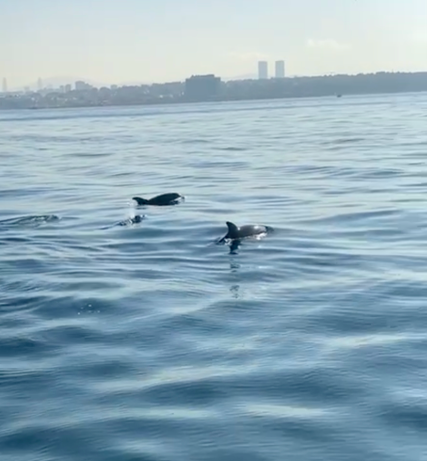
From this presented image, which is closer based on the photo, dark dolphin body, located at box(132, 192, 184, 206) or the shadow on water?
the shadow on water

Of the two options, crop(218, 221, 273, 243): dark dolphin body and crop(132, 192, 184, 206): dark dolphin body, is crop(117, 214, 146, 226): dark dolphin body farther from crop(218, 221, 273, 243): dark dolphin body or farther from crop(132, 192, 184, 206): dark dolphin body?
A: crop(218, 221, 273, 243): dark dolphin body

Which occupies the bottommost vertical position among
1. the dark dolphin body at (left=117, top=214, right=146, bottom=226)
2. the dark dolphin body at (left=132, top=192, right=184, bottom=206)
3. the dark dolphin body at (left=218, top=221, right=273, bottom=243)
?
the dark dolphin body at (left=132, top=192, right=184, bottom=206)

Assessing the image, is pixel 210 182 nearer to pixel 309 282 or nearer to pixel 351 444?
pixel 309 282

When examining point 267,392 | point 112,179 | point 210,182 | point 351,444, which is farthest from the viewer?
point 112,179

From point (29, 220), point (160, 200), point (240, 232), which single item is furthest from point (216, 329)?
point (160, 200)

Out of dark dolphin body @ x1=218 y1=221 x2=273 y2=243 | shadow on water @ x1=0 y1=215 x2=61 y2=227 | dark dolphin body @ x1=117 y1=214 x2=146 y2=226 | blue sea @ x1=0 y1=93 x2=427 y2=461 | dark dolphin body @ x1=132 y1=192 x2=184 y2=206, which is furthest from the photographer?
dark dolphin body @ x1=132 y1=192 x2=184 y2=206

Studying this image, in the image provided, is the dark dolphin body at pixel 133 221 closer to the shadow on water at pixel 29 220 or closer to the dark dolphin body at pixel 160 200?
the shadow on water at pixel 29 220

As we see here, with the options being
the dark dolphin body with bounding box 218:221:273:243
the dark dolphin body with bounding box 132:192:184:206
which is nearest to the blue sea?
the dark dolphin body with bounding box 218:221:273:243

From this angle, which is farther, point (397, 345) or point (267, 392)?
point (397, 345)

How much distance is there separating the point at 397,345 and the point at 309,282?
3967mm

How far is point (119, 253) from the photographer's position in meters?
18.8

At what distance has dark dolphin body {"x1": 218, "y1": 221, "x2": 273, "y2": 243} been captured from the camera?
1938cm

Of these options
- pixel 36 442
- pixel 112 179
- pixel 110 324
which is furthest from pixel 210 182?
pixel 36 442

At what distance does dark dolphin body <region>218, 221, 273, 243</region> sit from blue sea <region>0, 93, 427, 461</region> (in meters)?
0.31
